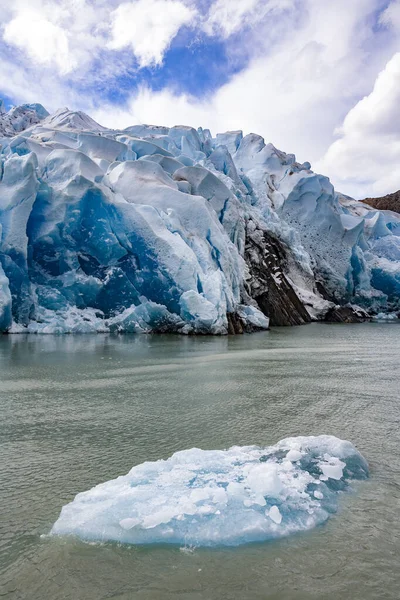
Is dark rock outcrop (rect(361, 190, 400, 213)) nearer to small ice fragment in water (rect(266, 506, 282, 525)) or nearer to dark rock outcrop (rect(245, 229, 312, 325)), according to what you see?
dark rock outcrop (rect(245, 229, 312, 325))

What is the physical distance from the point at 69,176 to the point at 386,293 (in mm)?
27425

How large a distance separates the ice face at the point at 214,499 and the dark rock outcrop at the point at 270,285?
2133cm

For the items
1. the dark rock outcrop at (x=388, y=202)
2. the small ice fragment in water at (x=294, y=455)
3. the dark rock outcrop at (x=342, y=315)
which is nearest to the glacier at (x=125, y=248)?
the dark rock outcrop at (x=342, y=315)

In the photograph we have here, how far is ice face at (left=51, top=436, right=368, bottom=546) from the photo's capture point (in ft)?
8.64

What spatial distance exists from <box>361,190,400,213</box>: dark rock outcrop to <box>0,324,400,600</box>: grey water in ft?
177

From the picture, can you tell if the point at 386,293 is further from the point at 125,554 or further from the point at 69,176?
the point at 125,554

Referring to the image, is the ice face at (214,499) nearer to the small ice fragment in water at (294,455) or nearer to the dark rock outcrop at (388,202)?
the small ice fragment in water at (294,455)

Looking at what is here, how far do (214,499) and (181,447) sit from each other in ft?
4.99

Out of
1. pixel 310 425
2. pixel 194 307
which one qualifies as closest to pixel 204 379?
pixel 310 425

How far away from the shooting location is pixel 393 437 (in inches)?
188

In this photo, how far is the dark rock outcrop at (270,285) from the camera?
26.1 metres

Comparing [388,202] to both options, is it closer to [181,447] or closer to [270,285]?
[270,285]

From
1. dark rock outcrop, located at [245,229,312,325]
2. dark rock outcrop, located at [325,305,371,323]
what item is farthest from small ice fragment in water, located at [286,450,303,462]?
dark rock outcrop, located at [325,305,371,323]

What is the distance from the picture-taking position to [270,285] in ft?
86.9
